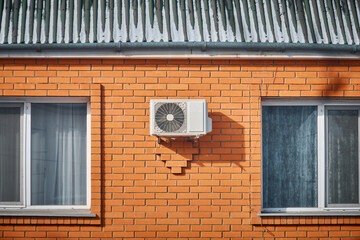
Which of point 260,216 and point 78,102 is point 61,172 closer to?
→ point 78,102

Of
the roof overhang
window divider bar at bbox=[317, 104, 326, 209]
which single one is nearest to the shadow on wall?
the roof overhang

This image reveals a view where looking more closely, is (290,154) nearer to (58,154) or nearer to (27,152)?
(58,154)

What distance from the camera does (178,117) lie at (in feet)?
18.3

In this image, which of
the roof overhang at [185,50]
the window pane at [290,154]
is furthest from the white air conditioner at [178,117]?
the window pane at [290,154]

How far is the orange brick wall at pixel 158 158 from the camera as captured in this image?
19.3 feet

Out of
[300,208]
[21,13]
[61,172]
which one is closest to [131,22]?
[21,13]

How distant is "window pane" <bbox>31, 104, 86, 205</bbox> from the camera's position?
239 inches

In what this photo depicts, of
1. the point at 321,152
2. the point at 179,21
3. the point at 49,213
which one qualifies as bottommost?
the point at 49,213

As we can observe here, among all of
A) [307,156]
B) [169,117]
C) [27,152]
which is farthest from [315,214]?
[27,152]

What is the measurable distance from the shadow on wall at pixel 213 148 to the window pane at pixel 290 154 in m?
0.40

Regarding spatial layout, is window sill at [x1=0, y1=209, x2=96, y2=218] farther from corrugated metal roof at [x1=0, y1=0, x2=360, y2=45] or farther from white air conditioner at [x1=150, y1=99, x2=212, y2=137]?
corrugated metal roof at [x1=0, y1=0, x2=360, y2=45]

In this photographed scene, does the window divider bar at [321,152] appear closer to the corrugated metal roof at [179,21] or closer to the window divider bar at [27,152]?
the corrugated metal roof at [179,21]

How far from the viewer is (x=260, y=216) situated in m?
5.89

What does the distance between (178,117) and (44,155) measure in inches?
74.0
